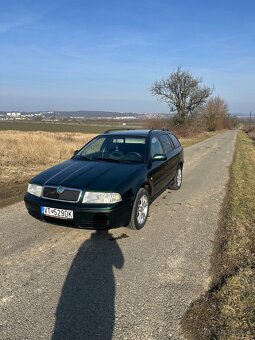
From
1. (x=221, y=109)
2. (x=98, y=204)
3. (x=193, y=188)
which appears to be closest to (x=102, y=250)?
(x=98, y=204)

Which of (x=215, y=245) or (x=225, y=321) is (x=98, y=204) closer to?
(x=215, y=245)

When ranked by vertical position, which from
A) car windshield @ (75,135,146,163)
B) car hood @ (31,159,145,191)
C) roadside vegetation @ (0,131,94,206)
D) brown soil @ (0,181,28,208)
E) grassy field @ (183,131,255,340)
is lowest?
grassy field @ (183,131,255,340)

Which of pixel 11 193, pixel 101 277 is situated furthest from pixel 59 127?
pixel 101 277

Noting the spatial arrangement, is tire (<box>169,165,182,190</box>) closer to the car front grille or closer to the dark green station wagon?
the dark green station wagon

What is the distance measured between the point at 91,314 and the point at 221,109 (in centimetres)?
9083

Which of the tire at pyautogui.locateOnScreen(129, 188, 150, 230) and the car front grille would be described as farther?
the tire at pyautogui.locateOnScreen(129, 188, 150, 230)

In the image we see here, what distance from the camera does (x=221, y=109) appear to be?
88.4 meters

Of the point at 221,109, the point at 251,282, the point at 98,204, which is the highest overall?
the point at 221,109

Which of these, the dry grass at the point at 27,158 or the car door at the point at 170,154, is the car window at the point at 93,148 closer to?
the car door at the point at 170,154

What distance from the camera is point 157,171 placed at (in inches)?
253

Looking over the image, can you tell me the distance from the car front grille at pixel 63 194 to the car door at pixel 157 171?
1642 millimetres

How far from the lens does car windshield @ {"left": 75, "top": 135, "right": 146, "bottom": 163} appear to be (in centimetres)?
614

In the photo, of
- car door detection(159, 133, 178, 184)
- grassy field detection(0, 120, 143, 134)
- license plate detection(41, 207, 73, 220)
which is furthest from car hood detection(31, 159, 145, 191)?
grassy field detection(0, 120, 143, 134)

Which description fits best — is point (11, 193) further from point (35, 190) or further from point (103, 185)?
point (103, 185)
